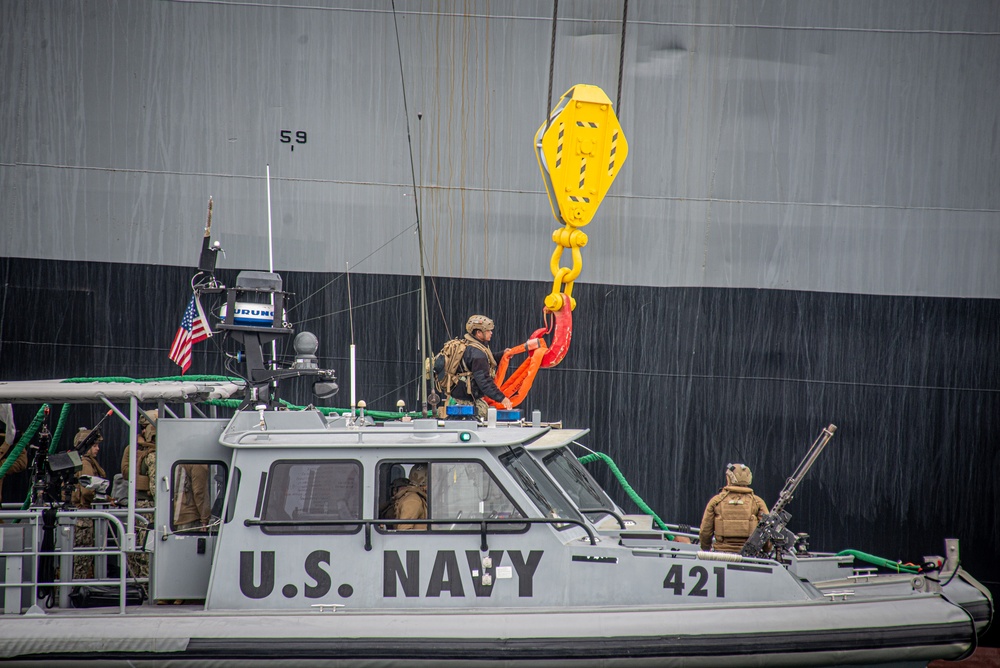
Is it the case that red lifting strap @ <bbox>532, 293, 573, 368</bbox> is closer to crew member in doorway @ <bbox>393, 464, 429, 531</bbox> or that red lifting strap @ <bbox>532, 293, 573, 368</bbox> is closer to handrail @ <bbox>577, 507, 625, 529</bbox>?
handrail @ <bbox>577, 507, 625, 529</bbox>

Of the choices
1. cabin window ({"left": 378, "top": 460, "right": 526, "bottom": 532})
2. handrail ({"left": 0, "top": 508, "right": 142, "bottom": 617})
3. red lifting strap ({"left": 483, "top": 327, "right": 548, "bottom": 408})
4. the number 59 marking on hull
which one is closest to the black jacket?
red lifting strap ({"left": 483, "top": 327, "right": 548, "bottom": 408})

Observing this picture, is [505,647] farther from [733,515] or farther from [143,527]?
[143,527]

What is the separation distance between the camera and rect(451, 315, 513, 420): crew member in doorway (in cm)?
590

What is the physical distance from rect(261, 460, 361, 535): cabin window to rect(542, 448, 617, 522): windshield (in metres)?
1.57

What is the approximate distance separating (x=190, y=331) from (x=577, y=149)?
3318 mm

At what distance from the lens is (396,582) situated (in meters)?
4.45

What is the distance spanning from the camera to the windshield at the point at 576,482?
572cm

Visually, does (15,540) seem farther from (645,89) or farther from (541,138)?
(645,89)

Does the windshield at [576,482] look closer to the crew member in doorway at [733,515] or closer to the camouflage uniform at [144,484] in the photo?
the crew member in doorway at [733,515]

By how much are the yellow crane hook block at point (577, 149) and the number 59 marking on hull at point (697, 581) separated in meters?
3.07

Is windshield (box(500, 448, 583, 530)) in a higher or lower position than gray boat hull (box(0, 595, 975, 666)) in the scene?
higher

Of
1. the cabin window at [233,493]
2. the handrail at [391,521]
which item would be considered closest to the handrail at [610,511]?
the handrail at [391,521]

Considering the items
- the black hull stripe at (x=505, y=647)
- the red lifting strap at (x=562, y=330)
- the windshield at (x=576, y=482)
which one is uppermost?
the red lifting strap at (x=562, y=330)

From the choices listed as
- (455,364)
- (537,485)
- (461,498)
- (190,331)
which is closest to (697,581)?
(537,485)
